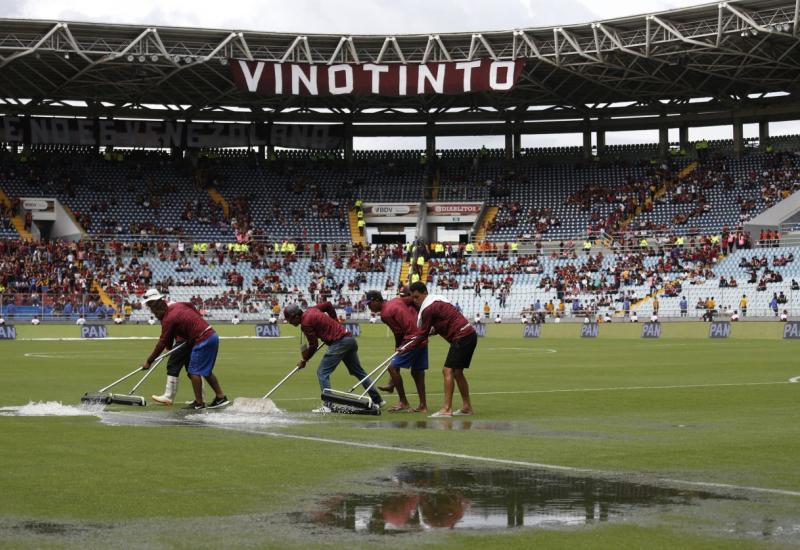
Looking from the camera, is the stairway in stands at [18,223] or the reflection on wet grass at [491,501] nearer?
the reflection on wet grass at [491,501]

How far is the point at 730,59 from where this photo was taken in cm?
7569

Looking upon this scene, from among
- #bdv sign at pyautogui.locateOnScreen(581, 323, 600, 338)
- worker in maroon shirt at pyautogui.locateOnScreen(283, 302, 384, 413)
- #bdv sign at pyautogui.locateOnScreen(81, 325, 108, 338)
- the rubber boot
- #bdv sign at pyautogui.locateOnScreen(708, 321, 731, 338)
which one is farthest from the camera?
#bdv sign at pyautogui.locateOnScreen(581, 323, 600, 338)

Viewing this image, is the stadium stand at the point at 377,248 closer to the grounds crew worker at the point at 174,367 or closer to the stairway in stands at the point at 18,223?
the stairway in stands at the point at 18,223

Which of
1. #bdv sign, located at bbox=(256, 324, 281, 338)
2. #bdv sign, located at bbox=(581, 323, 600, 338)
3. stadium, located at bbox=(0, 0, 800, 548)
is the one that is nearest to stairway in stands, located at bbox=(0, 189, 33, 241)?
stadium, located at bbox=(0, 0, 800, 548)

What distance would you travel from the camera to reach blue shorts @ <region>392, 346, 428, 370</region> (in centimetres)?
1942

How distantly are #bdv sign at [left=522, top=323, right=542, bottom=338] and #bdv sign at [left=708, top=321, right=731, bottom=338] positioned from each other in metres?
8.90

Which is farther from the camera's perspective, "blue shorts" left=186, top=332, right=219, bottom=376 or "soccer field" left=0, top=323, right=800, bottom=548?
"blue shorts" left=186, top=332, right=219, bottom=376

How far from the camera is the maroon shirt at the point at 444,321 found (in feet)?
59.9

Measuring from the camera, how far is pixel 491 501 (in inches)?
407

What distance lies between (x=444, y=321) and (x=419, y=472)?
6.38 m

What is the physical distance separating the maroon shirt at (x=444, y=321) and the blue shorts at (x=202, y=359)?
345 cm

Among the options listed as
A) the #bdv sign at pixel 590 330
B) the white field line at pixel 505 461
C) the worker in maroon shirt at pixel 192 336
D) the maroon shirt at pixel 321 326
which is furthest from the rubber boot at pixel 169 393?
the #bdv sign at pixel 590 330

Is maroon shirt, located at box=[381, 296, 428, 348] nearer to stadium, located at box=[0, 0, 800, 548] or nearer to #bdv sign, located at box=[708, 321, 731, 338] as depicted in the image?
stadium, located at box=[0, 0, 800, 548]

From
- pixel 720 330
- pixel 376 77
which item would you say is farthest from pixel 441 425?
pixel 376 77
